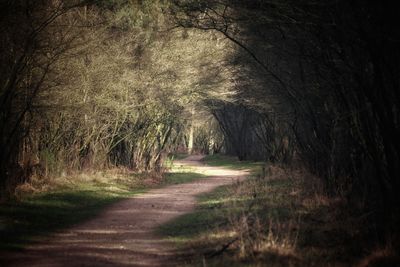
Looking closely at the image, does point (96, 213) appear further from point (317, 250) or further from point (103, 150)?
point (103, 150)

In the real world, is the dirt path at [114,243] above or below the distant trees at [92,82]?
below

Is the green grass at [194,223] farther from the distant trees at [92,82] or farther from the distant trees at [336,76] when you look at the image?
the distant trees at [92,82]

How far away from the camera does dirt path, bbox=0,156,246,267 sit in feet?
29.4

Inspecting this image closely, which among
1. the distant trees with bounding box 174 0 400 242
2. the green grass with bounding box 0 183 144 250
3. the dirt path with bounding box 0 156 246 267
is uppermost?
the distant trees with bounding box 174 0 400 242

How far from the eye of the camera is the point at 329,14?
10.2 m

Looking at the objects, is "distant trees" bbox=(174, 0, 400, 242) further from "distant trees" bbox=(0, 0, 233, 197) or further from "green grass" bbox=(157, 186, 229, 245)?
"green grass" bbox=(157, 186, 229, 245)

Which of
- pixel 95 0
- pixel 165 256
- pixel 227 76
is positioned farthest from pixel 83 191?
pixel 227 76

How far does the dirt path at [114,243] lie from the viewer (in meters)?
8.95

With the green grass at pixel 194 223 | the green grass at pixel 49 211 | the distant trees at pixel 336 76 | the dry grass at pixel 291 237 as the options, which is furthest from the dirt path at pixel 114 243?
the distant trees at pixel 336 76

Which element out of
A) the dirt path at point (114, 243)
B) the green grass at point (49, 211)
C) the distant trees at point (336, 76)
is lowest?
the dirt path at point (114, 243)

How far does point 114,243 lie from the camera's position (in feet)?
35.1

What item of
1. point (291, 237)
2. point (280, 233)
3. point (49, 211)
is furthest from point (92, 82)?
point (291, 237)

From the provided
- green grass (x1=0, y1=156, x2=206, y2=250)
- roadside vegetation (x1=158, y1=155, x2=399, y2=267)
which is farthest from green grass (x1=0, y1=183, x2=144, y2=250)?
roadside vegetation (x1=158, y1=155, x2=399, y2=267)

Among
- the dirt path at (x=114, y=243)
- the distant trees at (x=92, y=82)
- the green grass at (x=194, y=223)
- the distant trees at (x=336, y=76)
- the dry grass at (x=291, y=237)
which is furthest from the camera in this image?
the distant trees at (x=92, y=82)
